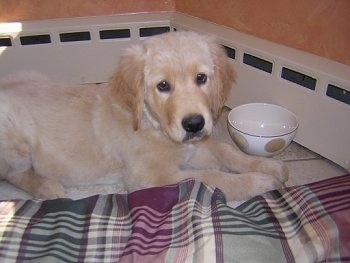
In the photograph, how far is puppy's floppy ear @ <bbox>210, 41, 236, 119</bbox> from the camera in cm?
184

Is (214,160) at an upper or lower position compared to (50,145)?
lower

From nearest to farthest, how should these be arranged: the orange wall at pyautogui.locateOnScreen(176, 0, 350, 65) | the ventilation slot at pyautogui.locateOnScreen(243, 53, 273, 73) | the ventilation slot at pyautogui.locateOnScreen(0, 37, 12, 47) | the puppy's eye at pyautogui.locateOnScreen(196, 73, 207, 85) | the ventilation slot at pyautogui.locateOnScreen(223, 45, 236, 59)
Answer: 1. the puppy's eye at pyautogui.locateOnScreen(196, 73, 207, 85)
2. the orange wall at pyautogui.locateOnScreen(176, 0, 350, 65)
3. the ventilation slot at pyautogui.locateOnScreen(243, 53, 273, 73)
4. the ventilation slot at pyautogui.locateOnScreen(223, 45, 236, 59)
5. the ventilation slot at pyautogui.locateOnScreen(0, 37, 12, 47)

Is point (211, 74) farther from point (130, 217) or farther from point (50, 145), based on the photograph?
point (50, 145)

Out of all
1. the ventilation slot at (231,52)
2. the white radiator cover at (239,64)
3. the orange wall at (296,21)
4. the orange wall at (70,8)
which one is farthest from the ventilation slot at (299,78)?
the orange wall at (70,8)

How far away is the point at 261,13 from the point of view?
233cm

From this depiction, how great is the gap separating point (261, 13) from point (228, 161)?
3.04ft

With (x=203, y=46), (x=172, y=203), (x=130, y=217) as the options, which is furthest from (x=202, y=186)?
(x=203, y=46)

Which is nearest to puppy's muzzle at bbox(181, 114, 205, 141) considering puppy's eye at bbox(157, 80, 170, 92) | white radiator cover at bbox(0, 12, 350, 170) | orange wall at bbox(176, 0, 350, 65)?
puppy's eye at bbox(157, 80, 170, 92)

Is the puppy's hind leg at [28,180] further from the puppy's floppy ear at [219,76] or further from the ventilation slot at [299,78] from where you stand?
the ventilation slot at [299,78]

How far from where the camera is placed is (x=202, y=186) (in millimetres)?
1737

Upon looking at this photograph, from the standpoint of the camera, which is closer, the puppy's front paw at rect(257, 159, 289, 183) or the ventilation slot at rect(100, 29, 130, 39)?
the puppy's front paw at rect(257, 159, 289, 183)

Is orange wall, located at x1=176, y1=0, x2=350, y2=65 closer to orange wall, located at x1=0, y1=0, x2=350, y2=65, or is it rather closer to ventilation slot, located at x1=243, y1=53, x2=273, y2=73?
orange wall, located at x1=0, y1=0, x2=350, y2=65

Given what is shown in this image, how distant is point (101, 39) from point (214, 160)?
1.26m

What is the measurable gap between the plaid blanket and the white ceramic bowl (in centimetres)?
40
